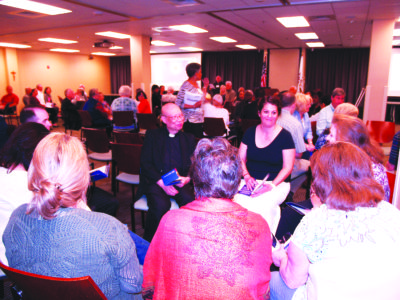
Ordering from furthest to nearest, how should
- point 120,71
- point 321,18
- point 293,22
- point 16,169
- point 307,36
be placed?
point 120,71 → point 307,36 → point 293,22 → point 321,18 → point 16,169

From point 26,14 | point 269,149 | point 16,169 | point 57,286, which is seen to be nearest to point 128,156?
point 16,169

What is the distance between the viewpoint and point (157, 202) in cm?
250

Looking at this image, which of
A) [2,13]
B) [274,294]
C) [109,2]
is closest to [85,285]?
[274,294]

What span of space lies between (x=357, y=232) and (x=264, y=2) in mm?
5463

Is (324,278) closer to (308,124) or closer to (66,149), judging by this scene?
(66,149)

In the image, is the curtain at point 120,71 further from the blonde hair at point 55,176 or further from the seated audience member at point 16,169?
the blonde hair at point 55,176

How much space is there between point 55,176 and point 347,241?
46.8 inches

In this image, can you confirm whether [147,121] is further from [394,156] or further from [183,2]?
[394,156]

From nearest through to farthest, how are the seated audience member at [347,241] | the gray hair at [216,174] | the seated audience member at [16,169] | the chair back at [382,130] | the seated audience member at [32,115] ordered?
the seated audience member at [347,241]
the gray hair at [216,174]
the seated audience member at [16,169]
the seated audience member at [32,115]
the chair back at [382,130]

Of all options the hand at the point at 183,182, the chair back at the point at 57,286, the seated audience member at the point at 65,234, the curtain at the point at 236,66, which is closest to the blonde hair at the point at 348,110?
the hand at the point at 183,182

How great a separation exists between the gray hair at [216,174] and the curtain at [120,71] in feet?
59.8

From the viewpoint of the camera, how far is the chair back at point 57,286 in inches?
37.0

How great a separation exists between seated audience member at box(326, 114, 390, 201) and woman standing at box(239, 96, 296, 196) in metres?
0.51

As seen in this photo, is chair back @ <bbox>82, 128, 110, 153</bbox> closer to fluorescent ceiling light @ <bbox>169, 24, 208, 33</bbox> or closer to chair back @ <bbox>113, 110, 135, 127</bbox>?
chair back @ <bbox>113, 110, 135, 127</bbox>
